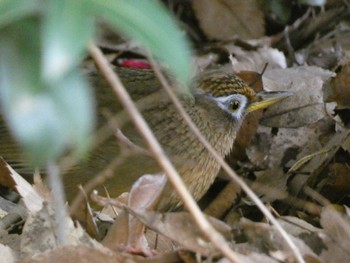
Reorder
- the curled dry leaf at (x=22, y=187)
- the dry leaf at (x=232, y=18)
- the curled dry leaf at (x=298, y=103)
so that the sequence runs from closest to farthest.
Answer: the curled dry leaf at (x=22, y=187) < the curled dry leaf at (x=298, y=103) < the dry leaf at (x=232, y=18)

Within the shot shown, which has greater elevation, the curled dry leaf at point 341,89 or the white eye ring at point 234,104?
the white eye ring at point 234,104

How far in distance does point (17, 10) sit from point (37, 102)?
0.18 meters

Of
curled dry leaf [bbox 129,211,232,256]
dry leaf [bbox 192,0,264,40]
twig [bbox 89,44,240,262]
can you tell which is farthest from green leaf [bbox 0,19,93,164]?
dry leaf [bbox 192,0,264,40]

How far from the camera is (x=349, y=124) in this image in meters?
5.10

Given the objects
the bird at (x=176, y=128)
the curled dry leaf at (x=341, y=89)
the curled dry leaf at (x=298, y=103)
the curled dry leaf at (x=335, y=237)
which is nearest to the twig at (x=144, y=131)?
the curled dry leaf at (x=335, y=237)

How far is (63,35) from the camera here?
194 centimetres

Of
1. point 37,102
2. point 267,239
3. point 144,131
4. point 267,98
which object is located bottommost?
point 267,239

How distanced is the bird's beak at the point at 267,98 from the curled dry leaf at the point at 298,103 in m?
0.26

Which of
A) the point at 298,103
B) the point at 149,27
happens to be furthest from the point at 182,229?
the point at 298,103

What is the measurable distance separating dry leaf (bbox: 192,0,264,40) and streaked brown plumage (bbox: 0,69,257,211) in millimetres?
1627

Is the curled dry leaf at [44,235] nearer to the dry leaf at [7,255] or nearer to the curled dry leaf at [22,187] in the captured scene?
the dry leaf at [7,255]

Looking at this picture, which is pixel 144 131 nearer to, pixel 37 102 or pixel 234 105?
pixel 37 102

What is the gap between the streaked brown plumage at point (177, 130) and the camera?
14.8 ft

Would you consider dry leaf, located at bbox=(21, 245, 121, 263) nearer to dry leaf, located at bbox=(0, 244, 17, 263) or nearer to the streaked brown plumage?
dry leaf, located at bbox=(0, 244, 17, 263)
